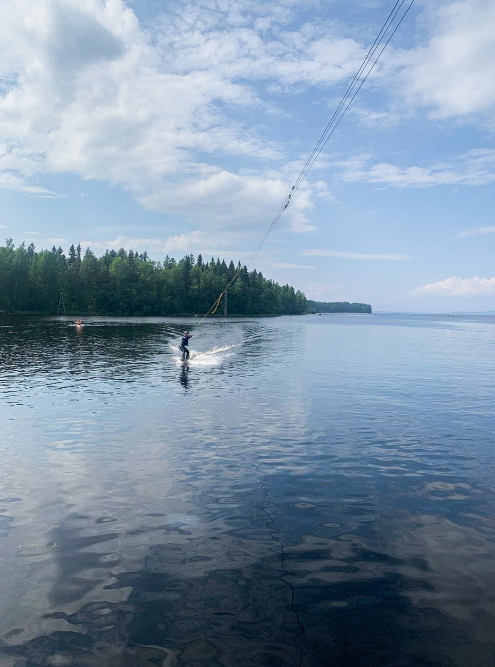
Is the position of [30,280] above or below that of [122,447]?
above

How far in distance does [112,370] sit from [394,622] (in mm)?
36438

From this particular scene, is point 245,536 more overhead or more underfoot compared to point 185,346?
more underfoot

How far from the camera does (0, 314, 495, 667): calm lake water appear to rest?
7.57m

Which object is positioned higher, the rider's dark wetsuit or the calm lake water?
the rider's dark wetsuit

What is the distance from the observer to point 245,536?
Result: 11.2 metres

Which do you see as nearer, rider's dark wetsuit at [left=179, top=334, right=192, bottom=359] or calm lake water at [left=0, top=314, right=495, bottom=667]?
calm lake water at [left=0, top=314, right=495, bottom=667]

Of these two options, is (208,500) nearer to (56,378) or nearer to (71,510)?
(71,510)

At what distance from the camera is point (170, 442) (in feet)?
63.1

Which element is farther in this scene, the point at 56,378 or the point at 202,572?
the point at 56,378

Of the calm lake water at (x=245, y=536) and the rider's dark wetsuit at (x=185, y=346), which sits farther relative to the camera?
the rider's dark wetsuit at (x=185, y=346)

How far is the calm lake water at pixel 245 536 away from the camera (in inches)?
298

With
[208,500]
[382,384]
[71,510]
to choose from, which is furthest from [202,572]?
[382,384]

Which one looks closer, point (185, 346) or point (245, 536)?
point (245, 536)

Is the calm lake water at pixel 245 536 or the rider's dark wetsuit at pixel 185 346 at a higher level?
the rider's dark wetsuit at pixel 185 346
